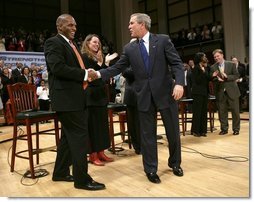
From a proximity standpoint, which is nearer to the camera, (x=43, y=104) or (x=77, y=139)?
(x=77, y=139)

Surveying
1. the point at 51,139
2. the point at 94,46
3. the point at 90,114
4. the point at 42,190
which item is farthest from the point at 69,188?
the point at 51,139

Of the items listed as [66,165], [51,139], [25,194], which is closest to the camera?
[25,194]

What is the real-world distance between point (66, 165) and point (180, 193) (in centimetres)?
103

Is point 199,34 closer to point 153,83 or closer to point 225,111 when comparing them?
point 225,111

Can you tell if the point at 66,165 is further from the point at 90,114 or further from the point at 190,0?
the point at 190,0

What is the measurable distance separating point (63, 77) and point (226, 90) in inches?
120

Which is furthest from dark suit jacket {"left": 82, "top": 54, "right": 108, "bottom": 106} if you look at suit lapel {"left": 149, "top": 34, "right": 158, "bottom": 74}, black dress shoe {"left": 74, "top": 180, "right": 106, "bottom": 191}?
black dress shoe {"left": 74, "top": 180, "right": 106, "bottom": 191}

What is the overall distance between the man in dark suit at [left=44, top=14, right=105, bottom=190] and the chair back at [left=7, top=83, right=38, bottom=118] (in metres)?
0.75

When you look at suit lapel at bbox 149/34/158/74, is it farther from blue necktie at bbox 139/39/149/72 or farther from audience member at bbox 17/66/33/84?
audience member at bbox 17/66/33/84

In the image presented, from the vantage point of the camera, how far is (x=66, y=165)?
A: 2.73 metres

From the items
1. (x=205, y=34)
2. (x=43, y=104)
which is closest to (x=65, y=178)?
(x=43, y=104)

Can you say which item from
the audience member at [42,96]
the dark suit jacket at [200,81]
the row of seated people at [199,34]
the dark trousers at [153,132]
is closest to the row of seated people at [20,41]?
the audience member at [42,96]

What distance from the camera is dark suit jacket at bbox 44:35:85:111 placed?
7.62 ft

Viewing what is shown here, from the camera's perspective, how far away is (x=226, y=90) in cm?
472
